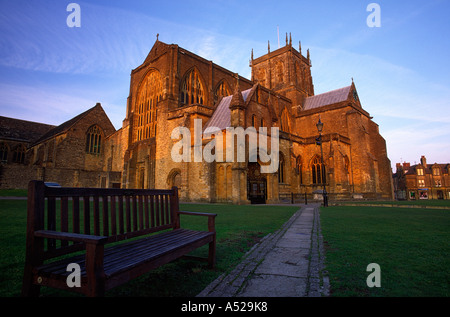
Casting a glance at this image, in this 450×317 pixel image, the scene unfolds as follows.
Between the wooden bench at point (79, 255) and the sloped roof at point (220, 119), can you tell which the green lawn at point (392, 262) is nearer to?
the wooden bench at point (79, 255)

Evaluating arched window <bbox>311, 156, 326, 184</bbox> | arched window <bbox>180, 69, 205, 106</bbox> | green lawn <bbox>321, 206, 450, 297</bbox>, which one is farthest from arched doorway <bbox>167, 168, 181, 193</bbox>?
green lawn <bbox>321, 206, 450, 297</bbox>

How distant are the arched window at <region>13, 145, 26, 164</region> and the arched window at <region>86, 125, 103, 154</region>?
11.1 meters

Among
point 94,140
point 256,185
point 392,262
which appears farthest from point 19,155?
point 392,262

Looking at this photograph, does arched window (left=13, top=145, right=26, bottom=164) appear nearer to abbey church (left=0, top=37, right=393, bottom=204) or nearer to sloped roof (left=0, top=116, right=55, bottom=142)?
abbey church (left=0, top=37, right=393, bottom=204)

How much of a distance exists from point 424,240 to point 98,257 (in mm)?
5836

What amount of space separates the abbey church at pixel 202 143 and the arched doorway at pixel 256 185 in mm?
88

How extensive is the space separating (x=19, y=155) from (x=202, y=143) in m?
31.9

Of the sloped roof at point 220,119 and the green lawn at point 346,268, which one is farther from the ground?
the sloped roof at point 220,119

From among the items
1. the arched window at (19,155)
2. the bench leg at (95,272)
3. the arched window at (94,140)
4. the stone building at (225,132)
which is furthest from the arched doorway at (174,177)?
the arched window at (19,155)

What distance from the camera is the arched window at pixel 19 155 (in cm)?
3419

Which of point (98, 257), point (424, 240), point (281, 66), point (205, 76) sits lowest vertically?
point (424, 240)
